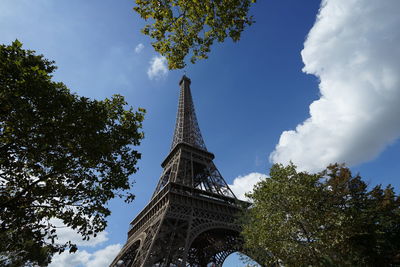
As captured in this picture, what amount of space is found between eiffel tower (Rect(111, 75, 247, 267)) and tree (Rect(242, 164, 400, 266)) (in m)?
8.53

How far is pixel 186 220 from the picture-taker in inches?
1021

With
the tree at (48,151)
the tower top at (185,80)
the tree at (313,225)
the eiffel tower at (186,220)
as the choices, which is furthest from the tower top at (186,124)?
the tree at (48,151)

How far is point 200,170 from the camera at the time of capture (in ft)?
132

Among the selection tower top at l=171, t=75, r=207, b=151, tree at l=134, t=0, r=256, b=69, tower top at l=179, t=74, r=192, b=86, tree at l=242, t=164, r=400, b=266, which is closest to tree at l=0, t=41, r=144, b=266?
tree at l=134, t=0, r=256, b=69

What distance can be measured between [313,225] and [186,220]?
14937 millimetres

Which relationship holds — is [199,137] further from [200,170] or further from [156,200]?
[156,200]

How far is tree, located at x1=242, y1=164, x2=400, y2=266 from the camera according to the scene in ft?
47.6

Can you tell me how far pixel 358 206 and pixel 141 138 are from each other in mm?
20984

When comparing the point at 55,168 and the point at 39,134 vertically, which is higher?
the point at 39,134

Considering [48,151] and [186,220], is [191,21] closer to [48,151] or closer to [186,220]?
[48,151]

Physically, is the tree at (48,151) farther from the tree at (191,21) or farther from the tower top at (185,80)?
Answer: the tower top at (185,80)

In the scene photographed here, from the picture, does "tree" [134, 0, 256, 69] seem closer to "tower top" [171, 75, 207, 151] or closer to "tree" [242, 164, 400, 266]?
"tree" [242, 164, 400, 266]

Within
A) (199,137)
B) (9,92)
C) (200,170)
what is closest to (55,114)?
(9,92)

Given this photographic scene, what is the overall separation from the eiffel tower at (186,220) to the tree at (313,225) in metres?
8.53
